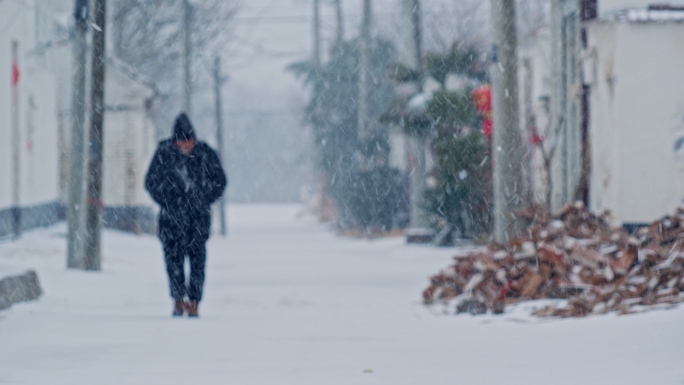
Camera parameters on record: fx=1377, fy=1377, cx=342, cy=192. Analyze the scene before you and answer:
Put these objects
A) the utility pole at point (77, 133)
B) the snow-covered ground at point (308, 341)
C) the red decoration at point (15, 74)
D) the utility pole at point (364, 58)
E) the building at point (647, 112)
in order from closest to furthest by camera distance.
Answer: the snow-covered ground at point (308, 341) → the utility pole at point (77, 133) → the building at point (647, 112) → the red decoration at point (15, 74) → the utility pole at point (364, 58)

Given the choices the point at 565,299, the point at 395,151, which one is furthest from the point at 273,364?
the point at 395,151

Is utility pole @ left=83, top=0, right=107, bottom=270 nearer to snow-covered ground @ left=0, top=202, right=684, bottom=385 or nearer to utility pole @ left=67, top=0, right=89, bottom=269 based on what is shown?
utility pole @ left=67, top=0, right=89, bottom=269

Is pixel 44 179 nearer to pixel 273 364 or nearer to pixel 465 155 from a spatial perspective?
pixel 465 155

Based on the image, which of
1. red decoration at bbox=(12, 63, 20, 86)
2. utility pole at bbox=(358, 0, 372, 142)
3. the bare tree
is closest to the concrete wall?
red decoration at bbox=(12, 63, 20, 86)

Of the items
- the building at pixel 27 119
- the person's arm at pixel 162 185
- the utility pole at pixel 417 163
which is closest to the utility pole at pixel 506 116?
the person's arm at pixel 162 185

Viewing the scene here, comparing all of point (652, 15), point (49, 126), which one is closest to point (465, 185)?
point (652, 15)

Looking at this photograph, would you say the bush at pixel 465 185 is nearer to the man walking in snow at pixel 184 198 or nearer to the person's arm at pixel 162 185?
the man walking in snow at pixel 184 198

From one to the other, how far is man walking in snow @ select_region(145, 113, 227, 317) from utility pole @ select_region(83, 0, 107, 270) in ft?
22.3

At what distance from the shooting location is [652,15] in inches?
759

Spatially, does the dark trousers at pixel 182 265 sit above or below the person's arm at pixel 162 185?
below

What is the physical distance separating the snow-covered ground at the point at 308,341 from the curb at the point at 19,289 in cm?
11

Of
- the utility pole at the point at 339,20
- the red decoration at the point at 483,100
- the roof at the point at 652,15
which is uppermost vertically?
the utility pole at the point at 339,20

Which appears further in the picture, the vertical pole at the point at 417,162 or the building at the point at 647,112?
the vertical pole at the point at 417,162

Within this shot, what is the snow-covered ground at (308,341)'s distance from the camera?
283 inches
